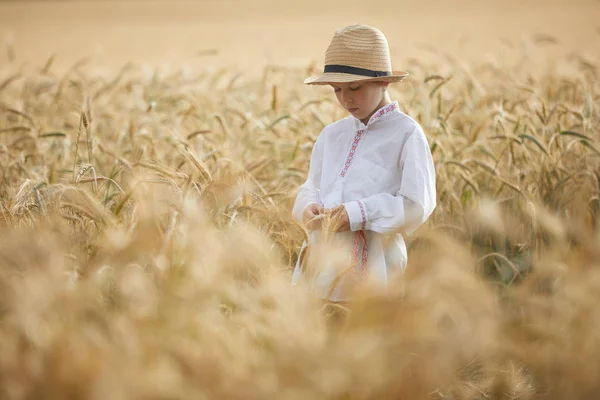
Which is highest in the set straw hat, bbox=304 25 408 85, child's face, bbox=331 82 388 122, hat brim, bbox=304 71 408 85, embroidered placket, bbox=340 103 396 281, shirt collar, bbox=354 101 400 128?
straw hat, bbox=304 25 408 85

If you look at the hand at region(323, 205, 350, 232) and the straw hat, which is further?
the straw hat

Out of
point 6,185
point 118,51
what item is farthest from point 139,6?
point 6,185

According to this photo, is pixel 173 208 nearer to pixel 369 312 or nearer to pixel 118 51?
pixel 369 312

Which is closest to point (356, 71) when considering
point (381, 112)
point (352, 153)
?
point (381, 112)

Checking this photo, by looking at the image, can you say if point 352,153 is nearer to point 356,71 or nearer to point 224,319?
point 356,71

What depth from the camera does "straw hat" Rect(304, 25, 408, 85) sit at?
7.38 feet

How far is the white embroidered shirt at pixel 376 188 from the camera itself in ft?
7.23

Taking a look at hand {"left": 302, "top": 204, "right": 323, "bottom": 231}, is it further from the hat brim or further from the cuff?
the hat brim

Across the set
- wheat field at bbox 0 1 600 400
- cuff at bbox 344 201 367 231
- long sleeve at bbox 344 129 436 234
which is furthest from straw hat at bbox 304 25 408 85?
wheat field at bbox 0 1 600 400

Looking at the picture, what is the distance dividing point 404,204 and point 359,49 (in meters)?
0.50

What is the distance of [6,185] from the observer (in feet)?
9.82

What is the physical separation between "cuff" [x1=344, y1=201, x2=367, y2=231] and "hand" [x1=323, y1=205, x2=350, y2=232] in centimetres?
1

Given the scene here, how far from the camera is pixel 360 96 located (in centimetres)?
229

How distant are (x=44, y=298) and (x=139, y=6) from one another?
39.2 metres
